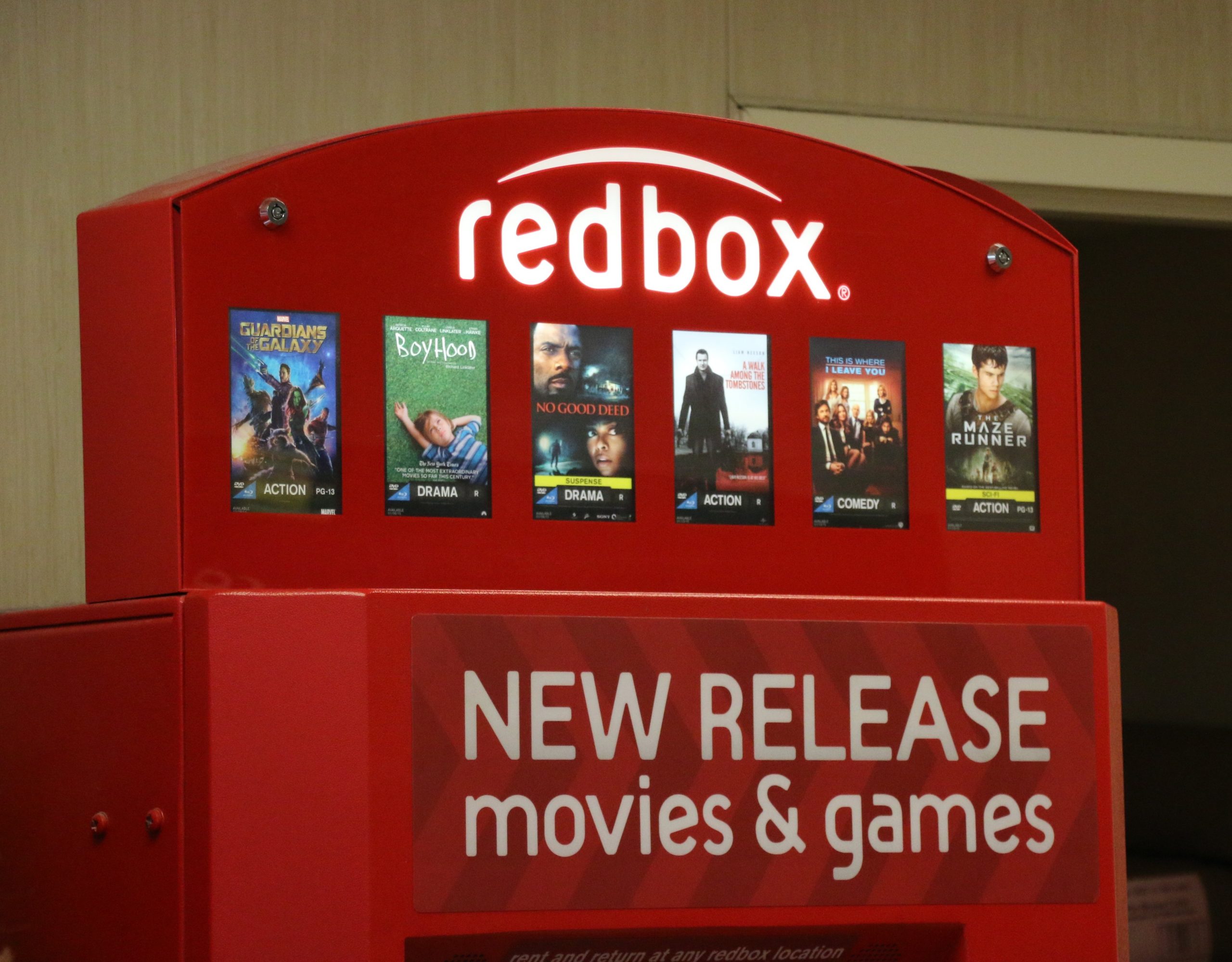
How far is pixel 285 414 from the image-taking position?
5.92 ft

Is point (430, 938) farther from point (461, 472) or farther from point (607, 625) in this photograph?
point (461, 472)

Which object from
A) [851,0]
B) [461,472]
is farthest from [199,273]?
[851,0]

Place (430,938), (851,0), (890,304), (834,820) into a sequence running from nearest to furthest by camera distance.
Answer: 1. (430,938)
2. (834,820)
3. (890,304)
4. (851,0)

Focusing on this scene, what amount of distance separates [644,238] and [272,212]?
1.60ft

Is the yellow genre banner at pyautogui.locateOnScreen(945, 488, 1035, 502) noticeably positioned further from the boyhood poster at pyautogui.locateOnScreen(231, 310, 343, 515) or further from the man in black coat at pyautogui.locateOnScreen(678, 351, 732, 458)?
the boyhood poster at pyautogui.locateOnScreen(231, 310, 343, 515)

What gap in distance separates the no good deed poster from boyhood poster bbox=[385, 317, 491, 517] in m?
0.17

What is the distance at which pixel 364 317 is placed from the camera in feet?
6.09

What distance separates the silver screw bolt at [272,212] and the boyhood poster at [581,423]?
343 millimetres

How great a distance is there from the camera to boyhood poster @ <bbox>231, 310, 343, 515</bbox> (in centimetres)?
179

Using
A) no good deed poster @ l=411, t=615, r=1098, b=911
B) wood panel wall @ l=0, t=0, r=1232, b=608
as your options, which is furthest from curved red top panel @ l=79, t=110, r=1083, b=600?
wood panel wall @ l=0, t=0, r=1232, b=608

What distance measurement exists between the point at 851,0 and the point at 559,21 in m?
0.76

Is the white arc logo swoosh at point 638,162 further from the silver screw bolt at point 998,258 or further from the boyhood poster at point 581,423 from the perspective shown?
the silver screw bolt at point 998,258

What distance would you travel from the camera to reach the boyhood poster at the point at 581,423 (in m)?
1.89

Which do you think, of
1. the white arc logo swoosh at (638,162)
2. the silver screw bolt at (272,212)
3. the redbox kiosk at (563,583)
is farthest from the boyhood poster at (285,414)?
the white arc logo swoosh at (638,162)
